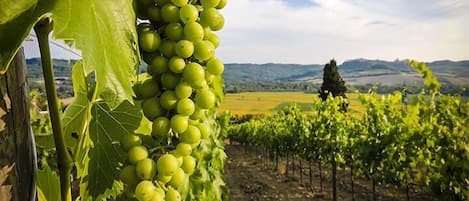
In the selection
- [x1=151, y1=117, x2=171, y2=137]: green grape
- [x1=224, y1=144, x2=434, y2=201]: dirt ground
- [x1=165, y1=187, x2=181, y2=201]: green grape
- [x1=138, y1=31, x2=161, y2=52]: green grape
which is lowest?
[x1=224, y1=144, x2=434, y2=201]: dirt ground

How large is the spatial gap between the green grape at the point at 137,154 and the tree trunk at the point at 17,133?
18cm

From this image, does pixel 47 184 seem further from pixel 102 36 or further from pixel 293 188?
pixel 293 188

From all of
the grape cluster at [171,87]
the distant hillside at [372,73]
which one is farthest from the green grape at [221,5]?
the distant hillside at [372,73]

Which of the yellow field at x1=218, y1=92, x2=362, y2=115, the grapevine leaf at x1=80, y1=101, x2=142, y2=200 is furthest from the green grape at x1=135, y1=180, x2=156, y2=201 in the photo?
the yellow field at x1=218, y1=92, x2=362, y2=115

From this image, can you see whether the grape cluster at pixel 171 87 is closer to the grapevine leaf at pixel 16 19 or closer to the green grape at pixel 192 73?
the green grape at pixel 192 73

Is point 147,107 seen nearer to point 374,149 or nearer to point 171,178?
A: point 171,178

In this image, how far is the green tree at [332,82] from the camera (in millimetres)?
57844

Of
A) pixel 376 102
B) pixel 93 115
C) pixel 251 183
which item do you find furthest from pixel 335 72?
pixel 93 115

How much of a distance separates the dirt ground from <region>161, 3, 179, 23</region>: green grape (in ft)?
38.6

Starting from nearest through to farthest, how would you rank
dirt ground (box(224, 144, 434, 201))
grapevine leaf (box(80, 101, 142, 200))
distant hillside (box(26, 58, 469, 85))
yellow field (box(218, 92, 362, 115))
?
grapevine leaf (box(80, 101, 142, 200)) → dirt ground (box(224, 144, 434, 201)) → yellow field (box(218, 92, 362, 115)) → distant hillside (box(26, 58, 469, 85))

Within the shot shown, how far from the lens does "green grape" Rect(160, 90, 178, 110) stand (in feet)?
2.73

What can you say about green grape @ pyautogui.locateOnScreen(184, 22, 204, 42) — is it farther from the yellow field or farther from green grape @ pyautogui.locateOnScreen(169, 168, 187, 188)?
the yellow field

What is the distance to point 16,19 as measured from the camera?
60 centimetres

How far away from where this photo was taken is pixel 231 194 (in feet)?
52.5
